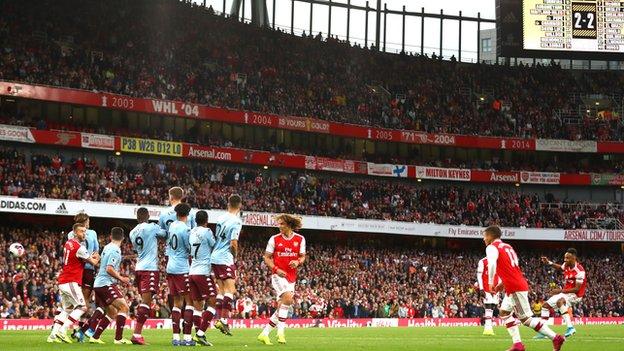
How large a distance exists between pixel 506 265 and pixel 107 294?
788 centimetres

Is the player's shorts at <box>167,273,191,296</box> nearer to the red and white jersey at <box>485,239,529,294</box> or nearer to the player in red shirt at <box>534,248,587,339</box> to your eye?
the red and white jersey at <box>485,239,529,294</box>

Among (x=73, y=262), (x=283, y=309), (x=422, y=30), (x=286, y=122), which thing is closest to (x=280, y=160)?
(x=286, y=122)

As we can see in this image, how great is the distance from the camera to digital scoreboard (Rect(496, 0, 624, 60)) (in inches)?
2525

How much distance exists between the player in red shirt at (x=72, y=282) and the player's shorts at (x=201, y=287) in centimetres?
243

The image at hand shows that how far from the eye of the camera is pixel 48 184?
49.6 m

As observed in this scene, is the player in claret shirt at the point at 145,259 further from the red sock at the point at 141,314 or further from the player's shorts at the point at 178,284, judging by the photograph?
the player's shorts at the point at 178,284

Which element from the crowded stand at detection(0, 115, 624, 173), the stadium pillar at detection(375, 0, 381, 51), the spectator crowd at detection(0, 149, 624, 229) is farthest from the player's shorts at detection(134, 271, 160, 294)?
the stadium pillar at detection(375, 0, 381, 51)

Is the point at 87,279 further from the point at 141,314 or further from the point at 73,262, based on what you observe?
the point at 141,314

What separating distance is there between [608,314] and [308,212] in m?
18.7

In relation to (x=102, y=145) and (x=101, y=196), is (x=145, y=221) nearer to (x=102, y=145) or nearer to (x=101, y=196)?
(x=101, y=196)

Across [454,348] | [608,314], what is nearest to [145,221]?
[454,348]

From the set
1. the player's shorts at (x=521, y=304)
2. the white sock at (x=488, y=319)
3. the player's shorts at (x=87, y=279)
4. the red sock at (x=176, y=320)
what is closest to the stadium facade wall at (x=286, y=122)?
the white sock at (x=488, y=319)

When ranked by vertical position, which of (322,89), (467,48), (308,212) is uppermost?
(467,48)

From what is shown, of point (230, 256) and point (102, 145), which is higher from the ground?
point (102, 145)
